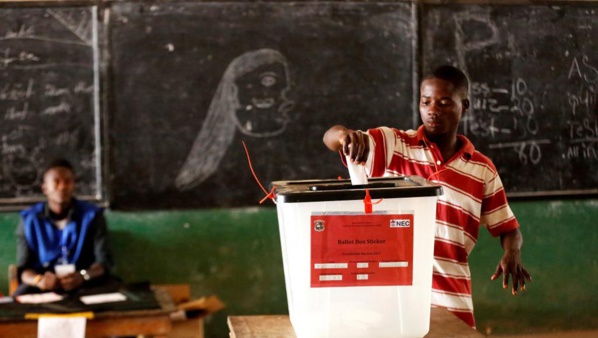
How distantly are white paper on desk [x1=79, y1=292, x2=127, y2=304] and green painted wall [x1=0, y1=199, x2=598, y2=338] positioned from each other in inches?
25.3

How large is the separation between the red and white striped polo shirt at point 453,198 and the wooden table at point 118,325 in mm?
1511

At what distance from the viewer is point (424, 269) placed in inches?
64.1

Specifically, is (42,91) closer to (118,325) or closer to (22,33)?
(22,33)

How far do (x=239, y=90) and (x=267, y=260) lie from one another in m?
0.90

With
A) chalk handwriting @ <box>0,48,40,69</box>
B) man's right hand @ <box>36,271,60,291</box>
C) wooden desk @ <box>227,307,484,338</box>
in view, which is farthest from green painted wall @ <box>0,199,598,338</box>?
wooden desk @ <box>227,307,484,338</box>

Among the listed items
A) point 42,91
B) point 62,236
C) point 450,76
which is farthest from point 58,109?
point 450,76

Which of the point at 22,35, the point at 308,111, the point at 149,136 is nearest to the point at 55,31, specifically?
the point at 22,35

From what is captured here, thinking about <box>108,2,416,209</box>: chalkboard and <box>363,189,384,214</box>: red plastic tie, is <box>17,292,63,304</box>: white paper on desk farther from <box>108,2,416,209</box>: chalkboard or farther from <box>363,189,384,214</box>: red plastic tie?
<box>363,189,384,214</box>: red plastic tie

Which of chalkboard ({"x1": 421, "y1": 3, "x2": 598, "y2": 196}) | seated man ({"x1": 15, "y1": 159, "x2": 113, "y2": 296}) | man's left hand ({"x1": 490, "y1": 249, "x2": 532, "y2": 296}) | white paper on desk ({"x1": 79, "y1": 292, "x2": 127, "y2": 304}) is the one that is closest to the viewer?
man's left hand ({"x1": 490, "y1": 249, "x2": 532, "y2": 296})

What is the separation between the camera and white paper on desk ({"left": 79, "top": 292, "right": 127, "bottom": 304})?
3439mm

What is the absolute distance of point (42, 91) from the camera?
13.5 feet

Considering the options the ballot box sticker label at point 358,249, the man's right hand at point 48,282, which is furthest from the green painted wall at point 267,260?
the ballot box sticker label at point 358,249

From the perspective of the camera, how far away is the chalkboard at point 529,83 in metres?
4.41

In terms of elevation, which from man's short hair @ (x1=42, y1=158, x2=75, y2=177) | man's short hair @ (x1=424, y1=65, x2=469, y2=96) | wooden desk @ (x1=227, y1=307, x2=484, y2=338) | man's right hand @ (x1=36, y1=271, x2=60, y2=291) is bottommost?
man's right hand @ (x1=36, y1=271, x2=60, y2=291)
